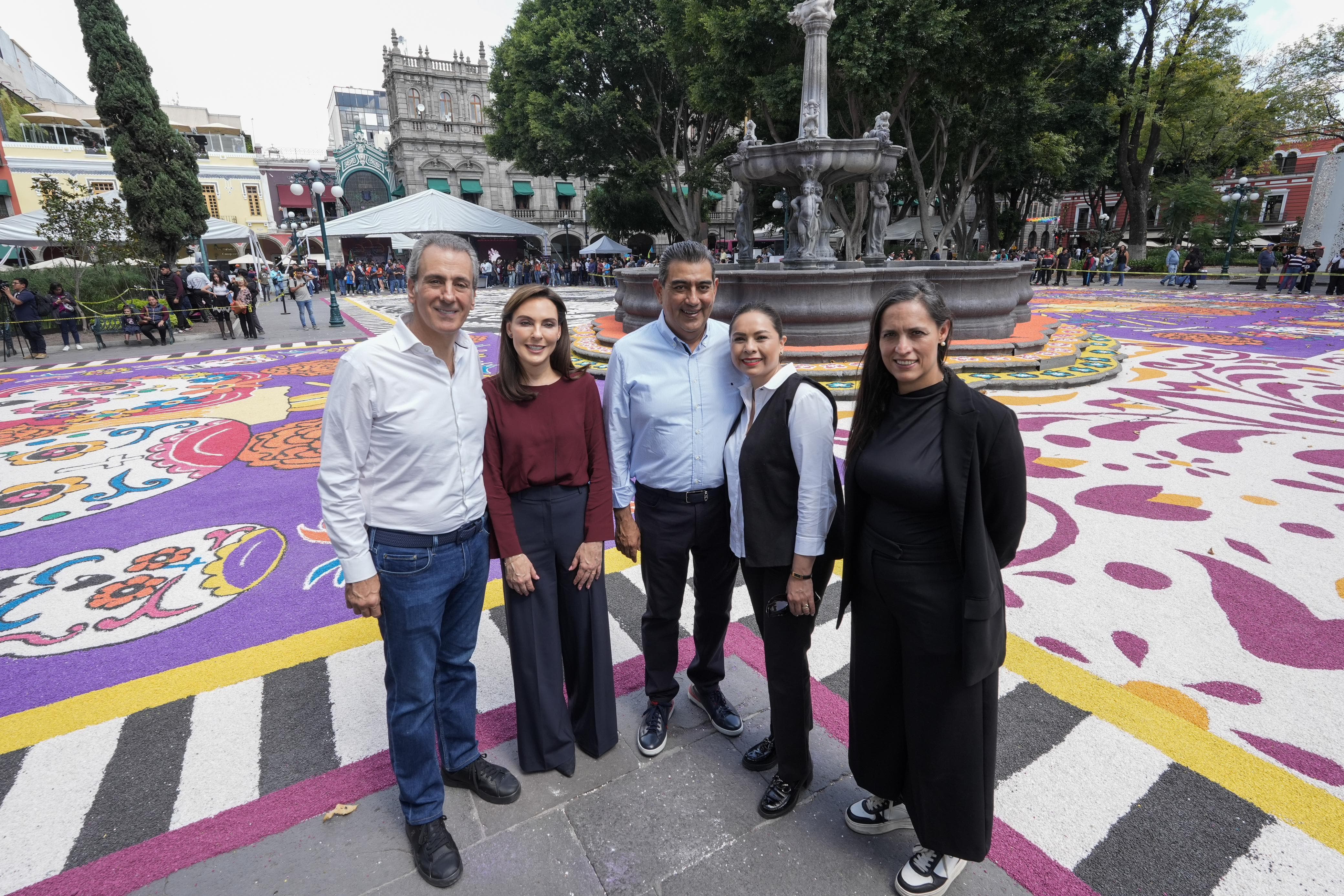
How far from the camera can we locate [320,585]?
12.6ft

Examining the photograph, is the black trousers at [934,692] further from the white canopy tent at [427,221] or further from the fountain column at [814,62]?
the white canopy tent at [427,221]

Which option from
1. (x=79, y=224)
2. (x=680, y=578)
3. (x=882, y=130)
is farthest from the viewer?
(x=79, y=224)

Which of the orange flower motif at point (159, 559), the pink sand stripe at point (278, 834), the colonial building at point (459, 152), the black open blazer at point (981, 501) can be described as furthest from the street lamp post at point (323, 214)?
the colonial building at point (459, 152)

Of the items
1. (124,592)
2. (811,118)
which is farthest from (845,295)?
(124,592)

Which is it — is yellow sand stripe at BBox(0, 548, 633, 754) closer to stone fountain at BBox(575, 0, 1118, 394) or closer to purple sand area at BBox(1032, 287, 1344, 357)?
stone fountain at BBox(575, 0, 1118, 394)

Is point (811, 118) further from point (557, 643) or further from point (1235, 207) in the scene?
point (1235, 207)

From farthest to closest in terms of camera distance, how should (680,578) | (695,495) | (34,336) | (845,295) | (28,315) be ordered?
(28,315) → (34,336) → (845,295) → (680,578) → (695,495)

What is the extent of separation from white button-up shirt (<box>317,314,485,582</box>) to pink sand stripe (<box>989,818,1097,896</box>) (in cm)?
197

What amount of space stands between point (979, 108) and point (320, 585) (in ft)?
69.9

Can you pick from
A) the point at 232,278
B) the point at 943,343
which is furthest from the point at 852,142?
the point at 232,278

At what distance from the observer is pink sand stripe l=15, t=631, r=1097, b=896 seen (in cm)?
197

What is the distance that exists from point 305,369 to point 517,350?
10140 mm

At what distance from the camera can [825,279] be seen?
8945 millimetres

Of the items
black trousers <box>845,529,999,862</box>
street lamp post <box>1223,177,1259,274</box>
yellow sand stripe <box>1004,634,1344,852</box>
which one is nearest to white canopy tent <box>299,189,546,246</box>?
yellow sand stripe <box>1004,634,1344,852</box>
